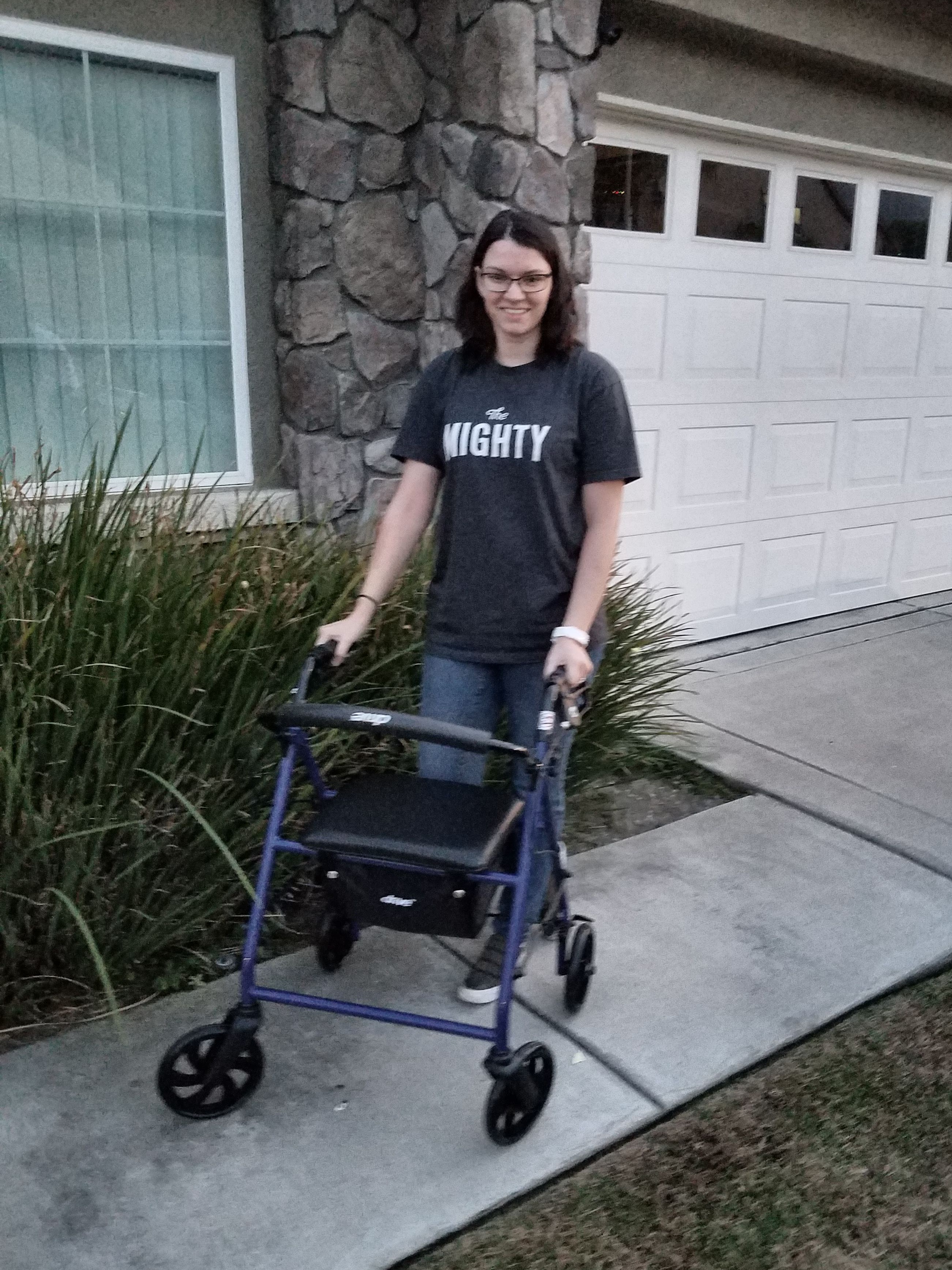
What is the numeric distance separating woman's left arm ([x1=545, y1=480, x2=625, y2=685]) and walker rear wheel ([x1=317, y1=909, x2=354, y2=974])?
91 cm

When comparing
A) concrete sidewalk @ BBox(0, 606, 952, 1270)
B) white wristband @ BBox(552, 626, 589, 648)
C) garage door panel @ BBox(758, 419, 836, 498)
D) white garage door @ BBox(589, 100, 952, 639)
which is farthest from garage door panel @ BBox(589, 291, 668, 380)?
white wristband @ BBox(552, 626, 589, 648)

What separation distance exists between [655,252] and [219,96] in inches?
82.7

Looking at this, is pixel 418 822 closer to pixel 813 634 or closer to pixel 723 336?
pixel 723 336

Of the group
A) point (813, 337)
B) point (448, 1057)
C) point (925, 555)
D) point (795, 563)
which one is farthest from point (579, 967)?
point (925, 555)

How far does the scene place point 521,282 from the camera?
233 cm

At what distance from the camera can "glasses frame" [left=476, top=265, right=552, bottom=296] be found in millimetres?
2328

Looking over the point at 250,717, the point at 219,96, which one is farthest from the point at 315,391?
the point at 250,717

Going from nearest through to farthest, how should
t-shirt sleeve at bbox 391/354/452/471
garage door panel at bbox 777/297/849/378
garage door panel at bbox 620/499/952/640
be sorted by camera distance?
t-shirt sleeve at bbox 391/354/452/471
garage door panel at bbox 620/499/952/640
garage door panel at bbox 777/297/849/378

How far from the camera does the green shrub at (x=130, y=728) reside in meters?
2.55

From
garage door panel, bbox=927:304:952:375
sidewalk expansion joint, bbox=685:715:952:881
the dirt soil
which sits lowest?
the dirt soil

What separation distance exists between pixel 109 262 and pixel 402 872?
3056 millimetres

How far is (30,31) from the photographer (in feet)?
12.2

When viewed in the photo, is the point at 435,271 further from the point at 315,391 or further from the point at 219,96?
the point at 219,96

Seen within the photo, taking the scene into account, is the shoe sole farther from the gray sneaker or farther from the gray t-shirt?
the gray t-shirt
